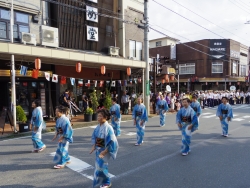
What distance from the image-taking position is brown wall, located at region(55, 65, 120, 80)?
1430 cm

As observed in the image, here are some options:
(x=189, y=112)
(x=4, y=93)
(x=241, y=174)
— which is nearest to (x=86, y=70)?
(x=4, y=93)

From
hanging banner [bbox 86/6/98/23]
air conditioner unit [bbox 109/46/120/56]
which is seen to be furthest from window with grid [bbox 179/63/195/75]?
hanging banner [bbox 86/6/98/23]

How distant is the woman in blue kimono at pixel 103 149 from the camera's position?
13.8 feet

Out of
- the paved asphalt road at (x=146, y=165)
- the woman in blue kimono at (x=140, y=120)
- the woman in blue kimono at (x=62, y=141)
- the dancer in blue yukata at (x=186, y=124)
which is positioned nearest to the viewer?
the paved asphalt road at (x=146, y=165)

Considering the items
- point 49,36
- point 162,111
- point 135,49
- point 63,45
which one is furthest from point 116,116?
point 135,49

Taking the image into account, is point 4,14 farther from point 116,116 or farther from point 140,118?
point 140,118

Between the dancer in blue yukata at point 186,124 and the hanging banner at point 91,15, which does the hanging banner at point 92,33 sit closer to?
the hanging banner at point 91,15

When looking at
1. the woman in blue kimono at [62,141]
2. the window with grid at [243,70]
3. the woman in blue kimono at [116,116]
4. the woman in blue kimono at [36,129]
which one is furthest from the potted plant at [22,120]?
the window with grid at [243,70]

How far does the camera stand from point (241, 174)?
4.99 metres

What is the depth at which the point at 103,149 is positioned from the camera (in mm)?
4309

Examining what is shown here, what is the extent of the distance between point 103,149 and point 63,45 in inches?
453

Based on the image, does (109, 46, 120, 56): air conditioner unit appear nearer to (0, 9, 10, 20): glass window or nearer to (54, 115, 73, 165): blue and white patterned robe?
(0, 9, 10, 20): glass window

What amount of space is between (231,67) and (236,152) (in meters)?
33.4

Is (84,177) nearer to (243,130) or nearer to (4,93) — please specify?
(243,130)
